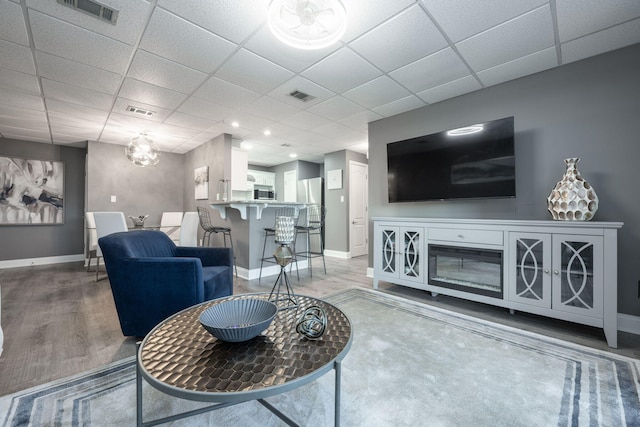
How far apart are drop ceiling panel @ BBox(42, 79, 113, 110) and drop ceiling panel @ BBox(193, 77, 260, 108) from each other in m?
1.16

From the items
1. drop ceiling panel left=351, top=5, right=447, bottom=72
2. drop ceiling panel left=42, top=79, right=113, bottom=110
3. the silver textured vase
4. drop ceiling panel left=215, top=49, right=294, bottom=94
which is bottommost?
the silver textured vase

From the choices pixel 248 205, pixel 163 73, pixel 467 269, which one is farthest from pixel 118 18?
pixel 467 269

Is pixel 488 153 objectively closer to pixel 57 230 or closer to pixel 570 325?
pixel 570 325

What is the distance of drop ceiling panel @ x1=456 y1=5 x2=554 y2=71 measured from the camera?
197 cm

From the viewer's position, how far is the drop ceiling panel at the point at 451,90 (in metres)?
2.90

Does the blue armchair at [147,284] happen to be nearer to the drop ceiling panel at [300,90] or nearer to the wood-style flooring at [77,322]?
the wood-style flooring at [77,322]

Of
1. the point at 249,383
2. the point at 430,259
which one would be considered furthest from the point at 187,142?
the point at 249,383

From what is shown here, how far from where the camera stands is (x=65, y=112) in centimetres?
364

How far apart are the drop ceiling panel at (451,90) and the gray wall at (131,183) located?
5.54 meters

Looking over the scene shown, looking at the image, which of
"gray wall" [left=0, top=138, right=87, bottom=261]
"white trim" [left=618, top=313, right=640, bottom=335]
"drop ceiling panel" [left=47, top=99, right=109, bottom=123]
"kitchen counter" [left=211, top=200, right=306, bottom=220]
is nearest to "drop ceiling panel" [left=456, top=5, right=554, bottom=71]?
"white trim" [left=618, top=313, right=640, bottom=335]

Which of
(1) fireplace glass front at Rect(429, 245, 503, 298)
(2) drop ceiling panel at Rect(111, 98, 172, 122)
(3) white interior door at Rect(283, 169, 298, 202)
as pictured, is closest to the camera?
(1) fireplace glass front at Rect(429, 245, 503, 298)

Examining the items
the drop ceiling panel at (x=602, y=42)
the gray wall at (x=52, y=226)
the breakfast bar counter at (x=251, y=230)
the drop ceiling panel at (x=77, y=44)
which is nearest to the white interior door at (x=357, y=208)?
the breakfast bar counter at (x=251, y=230)

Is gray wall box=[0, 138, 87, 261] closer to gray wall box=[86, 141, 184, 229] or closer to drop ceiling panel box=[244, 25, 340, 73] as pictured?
gray wall box=[86, 141, 184, 229]

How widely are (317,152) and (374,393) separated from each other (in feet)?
17.4
